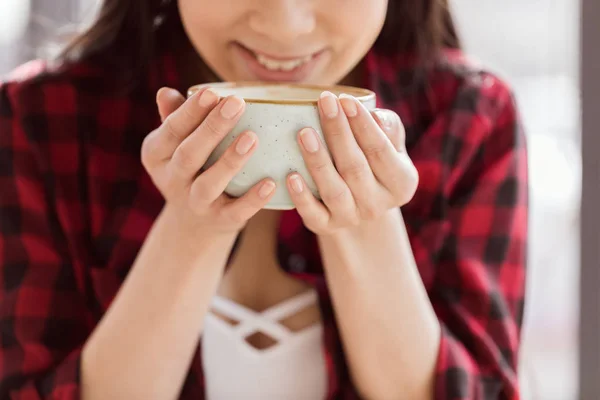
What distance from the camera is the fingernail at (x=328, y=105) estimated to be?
0.60 m

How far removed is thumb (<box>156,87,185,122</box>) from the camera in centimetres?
71

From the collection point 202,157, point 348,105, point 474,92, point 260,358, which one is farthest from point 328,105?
point 474,92

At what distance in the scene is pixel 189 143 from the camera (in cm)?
64

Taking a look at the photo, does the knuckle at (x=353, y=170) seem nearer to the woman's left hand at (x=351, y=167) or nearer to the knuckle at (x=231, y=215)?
the woman's left hand at (x=351, y=167)

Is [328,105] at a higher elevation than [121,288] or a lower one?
higher

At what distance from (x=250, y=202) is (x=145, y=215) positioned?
1.27 ft

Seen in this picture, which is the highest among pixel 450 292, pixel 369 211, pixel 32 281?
pixel 369 211

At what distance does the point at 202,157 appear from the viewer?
65cm

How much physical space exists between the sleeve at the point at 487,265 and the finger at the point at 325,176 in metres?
0.31

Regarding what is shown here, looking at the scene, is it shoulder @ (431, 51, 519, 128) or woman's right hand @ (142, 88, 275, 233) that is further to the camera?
shoulder @ (431, 51, 519, 128)

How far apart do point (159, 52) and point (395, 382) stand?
569mm

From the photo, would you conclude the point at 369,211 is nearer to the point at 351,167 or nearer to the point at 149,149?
the point at 351,167

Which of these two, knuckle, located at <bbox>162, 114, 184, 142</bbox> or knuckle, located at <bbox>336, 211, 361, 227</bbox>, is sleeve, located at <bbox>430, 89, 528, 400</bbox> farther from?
knuckle, located at <bbox>162, 114, 184, 142</bbox>

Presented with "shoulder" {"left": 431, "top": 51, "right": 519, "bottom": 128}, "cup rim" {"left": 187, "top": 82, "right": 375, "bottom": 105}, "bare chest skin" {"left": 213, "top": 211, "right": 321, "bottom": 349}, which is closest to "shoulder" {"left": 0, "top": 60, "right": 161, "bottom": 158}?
"bare chest skin" {"left": 213, "top": 211, "right": 321, "bottom": 349}
